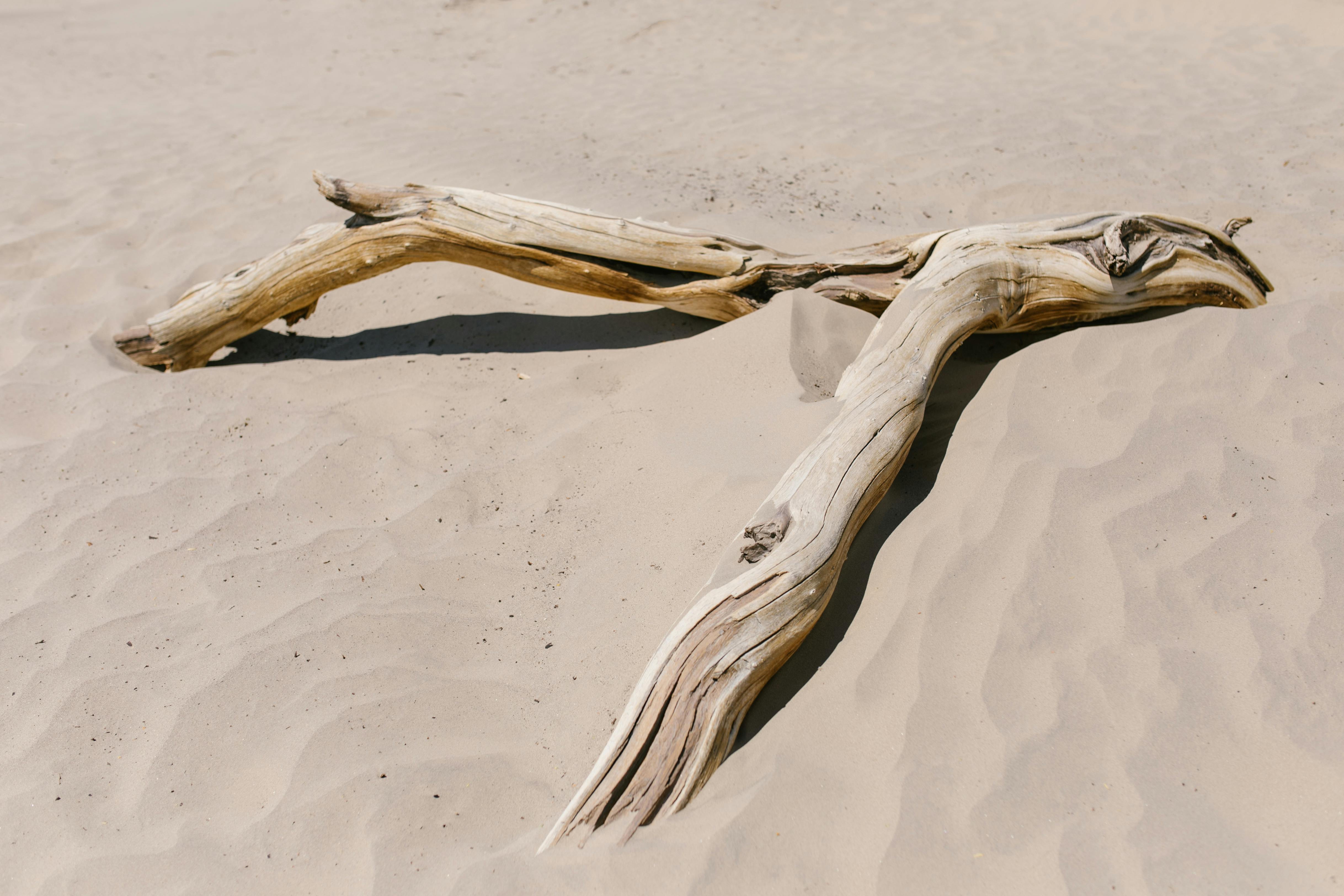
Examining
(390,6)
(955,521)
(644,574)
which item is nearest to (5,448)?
(644,574)

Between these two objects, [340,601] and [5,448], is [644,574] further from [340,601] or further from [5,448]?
[5,448]

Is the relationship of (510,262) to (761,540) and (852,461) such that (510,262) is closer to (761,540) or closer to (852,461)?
(852,461)

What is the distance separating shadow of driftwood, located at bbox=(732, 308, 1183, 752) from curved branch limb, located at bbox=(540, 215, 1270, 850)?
66 mm

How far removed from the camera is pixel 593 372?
376cm

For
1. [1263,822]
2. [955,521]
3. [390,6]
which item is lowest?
[1263,822]

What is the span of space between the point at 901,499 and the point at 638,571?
0.88 meters

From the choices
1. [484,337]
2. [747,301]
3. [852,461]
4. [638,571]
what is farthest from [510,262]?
[852,461]

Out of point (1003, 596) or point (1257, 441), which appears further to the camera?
point (1257, 441)

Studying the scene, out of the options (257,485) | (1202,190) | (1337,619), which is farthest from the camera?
(1202,190)

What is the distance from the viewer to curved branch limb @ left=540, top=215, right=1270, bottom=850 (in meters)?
2.02

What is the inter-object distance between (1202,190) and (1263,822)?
14.8 feet

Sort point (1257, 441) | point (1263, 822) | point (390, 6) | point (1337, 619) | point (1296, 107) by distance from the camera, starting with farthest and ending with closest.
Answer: point (390, 6), point (1296, 107), point (1257, 441), point (1337, 619), point (1263, 822)

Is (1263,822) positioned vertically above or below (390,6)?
below

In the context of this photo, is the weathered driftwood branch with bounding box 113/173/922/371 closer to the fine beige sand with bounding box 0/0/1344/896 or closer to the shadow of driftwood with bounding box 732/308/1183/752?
the fine beige sand with bounding box 0/0/1344/896
